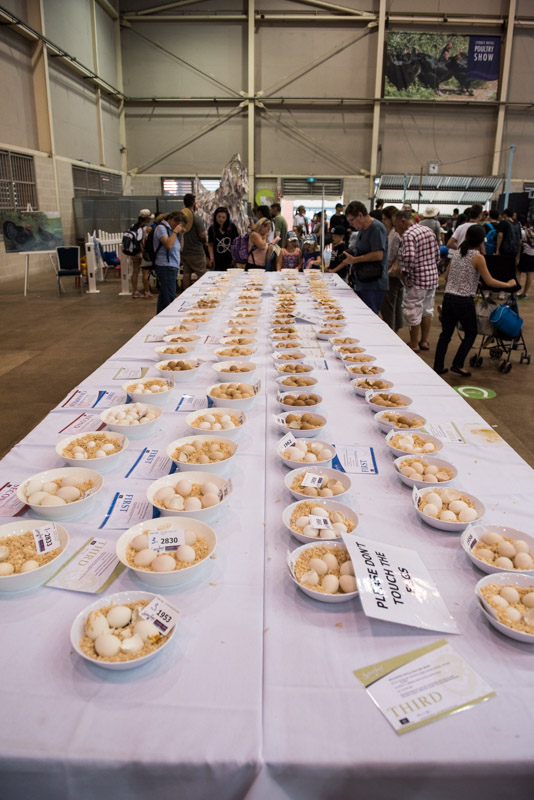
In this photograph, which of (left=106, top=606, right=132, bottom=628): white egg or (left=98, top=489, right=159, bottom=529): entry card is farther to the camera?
(left=98, top=489, right=159, bottom=529): entry card

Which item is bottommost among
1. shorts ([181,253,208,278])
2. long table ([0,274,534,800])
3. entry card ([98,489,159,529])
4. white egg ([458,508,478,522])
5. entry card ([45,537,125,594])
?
long table ([0,274,534,800])

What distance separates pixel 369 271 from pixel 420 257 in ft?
1.56

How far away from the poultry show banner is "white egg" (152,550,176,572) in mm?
8259

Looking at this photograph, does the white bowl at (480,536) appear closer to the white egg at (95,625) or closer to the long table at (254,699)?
the long table at (254,699)

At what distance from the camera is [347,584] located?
97 centimetres

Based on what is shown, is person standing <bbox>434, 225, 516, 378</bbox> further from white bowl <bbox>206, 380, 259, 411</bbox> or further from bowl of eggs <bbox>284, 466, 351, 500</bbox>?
bowl of eggs <bbox>284, 466, 351, 500</bbox>

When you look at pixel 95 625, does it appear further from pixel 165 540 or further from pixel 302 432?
pixel 302 432

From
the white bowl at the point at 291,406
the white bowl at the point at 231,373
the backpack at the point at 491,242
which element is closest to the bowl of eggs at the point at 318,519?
the white bowl at the point at 291,406

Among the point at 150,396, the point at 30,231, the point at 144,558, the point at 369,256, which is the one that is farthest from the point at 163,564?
the point at 30,231

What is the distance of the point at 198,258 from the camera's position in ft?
21.4

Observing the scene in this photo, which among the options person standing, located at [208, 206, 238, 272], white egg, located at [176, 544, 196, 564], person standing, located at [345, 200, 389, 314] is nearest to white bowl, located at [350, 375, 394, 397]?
white egg, located at [176, 544, 196, 564]

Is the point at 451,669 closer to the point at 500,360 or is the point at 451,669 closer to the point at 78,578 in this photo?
A: the point at 78,578

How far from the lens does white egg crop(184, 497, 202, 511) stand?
119cm

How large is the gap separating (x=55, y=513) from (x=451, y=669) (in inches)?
34.3
